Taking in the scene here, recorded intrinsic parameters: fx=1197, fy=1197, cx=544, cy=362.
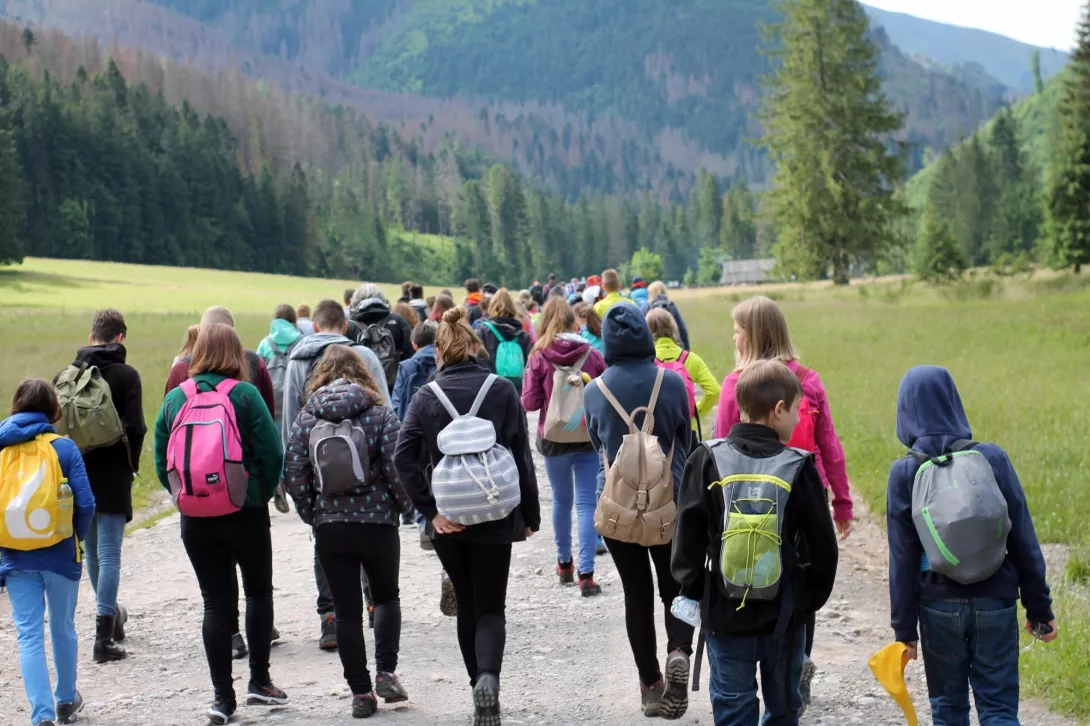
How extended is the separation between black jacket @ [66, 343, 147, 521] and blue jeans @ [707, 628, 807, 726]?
428 centimetres

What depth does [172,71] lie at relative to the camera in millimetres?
199000

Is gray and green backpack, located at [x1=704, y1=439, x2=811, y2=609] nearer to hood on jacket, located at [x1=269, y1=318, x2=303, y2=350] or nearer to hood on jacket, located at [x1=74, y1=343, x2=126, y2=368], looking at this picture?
hood on jacket, located at [x1=74, y1=343, x2=126, y2=368]

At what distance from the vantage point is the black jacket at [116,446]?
7543mm

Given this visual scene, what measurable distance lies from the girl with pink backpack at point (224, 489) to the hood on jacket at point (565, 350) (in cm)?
285

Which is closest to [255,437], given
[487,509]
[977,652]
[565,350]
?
[487,509]

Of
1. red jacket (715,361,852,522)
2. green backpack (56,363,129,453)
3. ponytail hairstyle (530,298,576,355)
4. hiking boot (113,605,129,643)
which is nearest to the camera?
red jacket (715,361,852,522)

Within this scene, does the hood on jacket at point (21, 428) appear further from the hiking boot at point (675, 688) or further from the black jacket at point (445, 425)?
the hiking boot at point (675, 688)

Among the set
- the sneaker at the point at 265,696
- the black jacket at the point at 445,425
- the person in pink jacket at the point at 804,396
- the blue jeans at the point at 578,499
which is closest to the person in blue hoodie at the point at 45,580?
the sneaker at the point at 265,696

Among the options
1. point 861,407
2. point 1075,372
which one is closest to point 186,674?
point 861,407

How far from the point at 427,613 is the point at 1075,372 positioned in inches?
589

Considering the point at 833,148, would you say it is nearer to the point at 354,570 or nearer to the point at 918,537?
the point at 354,570

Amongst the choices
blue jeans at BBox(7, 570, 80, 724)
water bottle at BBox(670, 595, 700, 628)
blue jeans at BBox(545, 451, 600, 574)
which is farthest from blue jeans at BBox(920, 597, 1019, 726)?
blue jeans at BBox(7, 570, 80, 724)

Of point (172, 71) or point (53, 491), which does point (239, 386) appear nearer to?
point (53, 491)

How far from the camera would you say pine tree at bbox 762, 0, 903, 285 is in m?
58.7
